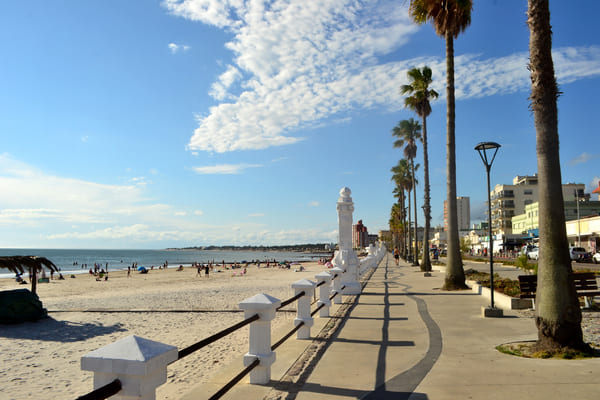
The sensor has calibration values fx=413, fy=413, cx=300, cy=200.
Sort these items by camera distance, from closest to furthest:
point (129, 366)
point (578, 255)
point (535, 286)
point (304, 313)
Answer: point (129, 366)
point (304, 313)
point (535, 286)
point (578, 255)

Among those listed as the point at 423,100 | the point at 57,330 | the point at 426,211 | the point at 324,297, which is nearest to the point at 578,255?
the point at 426,211

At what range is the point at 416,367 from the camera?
5.74m

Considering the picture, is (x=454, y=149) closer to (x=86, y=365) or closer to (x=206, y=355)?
(x=206, y=355)

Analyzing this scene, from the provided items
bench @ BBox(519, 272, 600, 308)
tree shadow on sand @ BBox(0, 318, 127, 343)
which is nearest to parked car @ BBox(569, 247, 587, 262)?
bench @ BBox(519, 272, 600, 308)

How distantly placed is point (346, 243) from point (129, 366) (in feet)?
42.9

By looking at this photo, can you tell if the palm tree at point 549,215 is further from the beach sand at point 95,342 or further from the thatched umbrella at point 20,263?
the thatched umbrella at point 20,263

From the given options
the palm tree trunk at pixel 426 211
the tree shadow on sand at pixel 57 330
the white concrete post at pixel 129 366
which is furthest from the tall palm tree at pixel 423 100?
the white concrete post at pixel 129 366

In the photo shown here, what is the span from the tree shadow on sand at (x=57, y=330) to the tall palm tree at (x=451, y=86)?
11795 millimetres

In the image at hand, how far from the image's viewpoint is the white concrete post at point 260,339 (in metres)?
5.16

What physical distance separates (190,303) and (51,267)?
19.3 feet

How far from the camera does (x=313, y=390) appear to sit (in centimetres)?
490

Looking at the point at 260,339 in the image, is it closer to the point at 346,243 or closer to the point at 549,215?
the point at 549,215

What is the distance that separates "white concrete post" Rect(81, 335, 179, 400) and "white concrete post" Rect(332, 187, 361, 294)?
1235cm

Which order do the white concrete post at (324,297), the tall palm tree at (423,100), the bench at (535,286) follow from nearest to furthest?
the white concrete post at (324,297)
the bench at (535,286)
the tall palm tree at (423,100)
